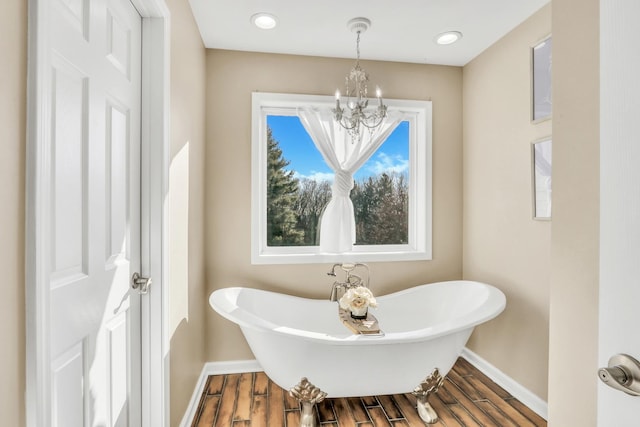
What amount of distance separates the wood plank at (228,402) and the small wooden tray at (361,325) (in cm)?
90

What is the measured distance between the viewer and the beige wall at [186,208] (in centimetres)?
175

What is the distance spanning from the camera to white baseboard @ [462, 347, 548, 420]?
2.09 metres

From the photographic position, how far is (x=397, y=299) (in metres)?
2.70

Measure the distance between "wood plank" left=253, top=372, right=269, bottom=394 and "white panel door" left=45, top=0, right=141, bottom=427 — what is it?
1.00 m

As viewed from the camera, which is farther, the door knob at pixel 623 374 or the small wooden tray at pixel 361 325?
the small wooden tray at pixel 361 325

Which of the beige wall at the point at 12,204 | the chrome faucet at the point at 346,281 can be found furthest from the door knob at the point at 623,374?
the chrome faucet at the point at 346,281

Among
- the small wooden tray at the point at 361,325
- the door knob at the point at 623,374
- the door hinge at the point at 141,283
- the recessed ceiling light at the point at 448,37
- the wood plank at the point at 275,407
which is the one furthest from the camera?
the recessed ceiling light at the point at 448,37

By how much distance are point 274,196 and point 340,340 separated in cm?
146

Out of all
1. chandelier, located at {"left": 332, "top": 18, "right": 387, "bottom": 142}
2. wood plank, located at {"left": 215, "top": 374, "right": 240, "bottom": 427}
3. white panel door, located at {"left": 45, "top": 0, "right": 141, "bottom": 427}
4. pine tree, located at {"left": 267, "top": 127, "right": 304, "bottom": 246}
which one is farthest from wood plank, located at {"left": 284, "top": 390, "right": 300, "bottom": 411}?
chandelier, located at {"left": 332, "top": 18, "right": 387, "bottom": 142}

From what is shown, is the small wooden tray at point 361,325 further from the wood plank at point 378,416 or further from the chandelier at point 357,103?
the chandelier at point 357,103

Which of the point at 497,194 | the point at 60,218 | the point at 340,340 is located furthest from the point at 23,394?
the point at 497,194

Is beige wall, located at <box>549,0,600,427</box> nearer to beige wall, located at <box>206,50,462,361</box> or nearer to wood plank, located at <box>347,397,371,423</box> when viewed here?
wood plank, located at <box>347,397,371,423</box>

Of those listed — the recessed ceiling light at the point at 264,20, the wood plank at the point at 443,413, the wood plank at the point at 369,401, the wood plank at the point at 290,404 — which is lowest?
the wood plank at the point at 290,404

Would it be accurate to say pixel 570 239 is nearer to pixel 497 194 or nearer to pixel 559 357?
pixel 559 357
